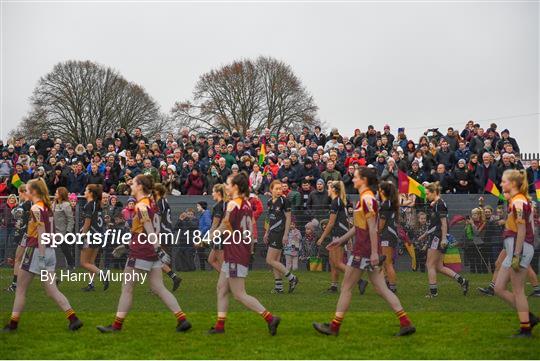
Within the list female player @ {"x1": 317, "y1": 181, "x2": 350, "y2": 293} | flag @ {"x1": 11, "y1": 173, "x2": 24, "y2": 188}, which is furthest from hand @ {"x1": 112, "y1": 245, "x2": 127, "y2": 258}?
female player @ {"x1": 317, "y1": 181, "x2": 350, "y2": 293}

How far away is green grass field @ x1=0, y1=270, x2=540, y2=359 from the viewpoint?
940 cm

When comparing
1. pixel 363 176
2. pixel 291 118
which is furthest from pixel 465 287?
pixel 291 118

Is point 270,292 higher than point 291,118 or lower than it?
lower

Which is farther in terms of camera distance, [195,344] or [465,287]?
[465,287]

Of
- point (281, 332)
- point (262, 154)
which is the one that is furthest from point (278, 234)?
point (262, 154)

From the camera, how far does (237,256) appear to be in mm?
10500

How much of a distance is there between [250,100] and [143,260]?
45.0 m

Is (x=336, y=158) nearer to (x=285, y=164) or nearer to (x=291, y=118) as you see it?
(x=285, y=164)

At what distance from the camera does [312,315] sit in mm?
12398

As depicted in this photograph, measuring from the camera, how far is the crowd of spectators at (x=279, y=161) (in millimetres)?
21594

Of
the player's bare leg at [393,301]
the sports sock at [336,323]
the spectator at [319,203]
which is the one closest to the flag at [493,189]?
the spectator at [319,203]

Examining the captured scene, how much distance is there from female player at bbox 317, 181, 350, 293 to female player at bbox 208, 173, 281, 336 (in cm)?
431

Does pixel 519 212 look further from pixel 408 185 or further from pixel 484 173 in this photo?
pixel 484 173

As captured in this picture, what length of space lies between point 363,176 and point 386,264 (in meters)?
5.20
